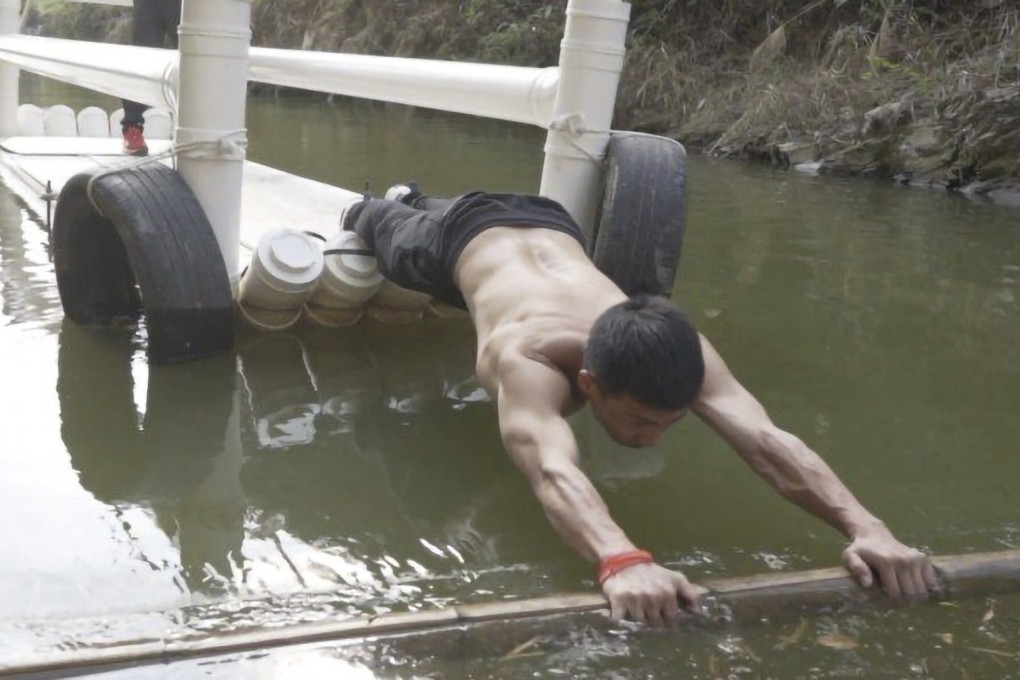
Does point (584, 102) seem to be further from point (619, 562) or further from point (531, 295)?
point (619, 562)

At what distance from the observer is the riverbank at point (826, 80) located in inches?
399

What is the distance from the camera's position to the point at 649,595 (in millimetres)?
2260

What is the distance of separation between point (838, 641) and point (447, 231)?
1899 millimetres

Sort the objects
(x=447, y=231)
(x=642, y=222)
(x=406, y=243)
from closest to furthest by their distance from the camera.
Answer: (x=447, y=231) < (x=406, y=243) < (x=642, y=222)

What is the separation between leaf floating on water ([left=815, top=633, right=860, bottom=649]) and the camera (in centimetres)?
234

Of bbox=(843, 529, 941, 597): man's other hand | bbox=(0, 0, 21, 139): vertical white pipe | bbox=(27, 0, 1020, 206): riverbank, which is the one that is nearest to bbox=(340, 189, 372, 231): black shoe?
bbox=(843, 529, 941, 597): man's other hand

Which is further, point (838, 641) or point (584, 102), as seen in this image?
point (584, 102)

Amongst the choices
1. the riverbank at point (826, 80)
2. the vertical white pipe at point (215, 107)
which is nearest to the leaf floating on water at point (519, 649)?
the vertical white pipe at point (215, 107)

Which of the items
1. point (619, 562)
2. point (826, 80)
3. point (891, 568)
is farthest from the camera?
point (826, 80)

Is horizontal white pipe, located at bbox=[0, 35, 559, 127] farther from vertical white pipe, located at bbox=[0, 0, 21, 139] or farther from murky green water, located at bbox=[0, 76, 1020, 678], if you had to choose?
vertical white pipe, located at bbox=[0, 0, 21, 139]

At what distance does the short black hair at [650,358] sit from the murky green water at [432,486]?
0.43m

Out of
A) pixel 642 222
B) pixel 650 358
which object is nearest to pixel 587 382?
pixel 650 358

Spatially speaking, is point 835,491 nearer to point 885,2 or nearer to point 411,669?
point 411,669

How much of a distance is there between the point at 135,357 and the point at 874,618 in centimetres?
262
